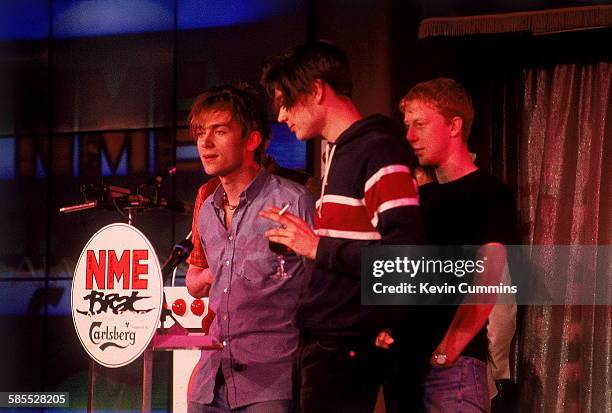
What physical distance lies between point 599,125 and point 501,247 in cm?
100

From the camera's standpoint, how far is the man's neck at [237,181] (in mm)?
2281

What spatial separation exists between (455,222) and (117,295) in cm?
103

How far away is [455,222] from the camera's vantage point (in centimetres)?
219

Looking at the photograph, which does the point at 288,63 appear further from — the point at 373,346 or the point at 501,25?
the point at 501,25

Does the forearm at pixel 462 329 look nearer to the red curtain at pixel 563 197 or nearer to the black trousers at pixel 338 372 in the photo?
the black trousers at pixel 338 372

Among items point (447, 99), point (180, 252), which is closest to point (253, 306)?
point (180, 252)

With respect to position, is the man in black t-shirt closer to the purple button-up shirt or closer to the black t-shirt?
the black t-shirt

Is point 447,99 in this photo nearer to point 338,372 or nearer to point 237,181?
point 237,181

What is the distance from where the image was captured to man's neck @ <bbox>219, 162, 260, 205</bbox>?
228 centimetres

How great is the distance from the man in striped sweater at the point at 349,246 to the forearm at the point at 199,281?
464 millimetres

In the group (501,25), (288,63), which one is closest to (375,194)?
(288,63)

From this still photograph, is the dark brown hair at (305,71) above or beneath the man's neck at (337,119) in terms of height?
above

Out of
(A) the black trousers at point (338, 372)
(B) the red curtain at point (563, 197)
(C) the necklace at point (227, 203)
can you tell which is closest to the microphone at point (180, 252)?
(C) the necklace at point (227, 203)

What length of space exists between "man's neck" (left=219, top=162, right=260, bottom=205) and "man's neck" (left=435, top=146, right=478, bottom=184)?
470mm
